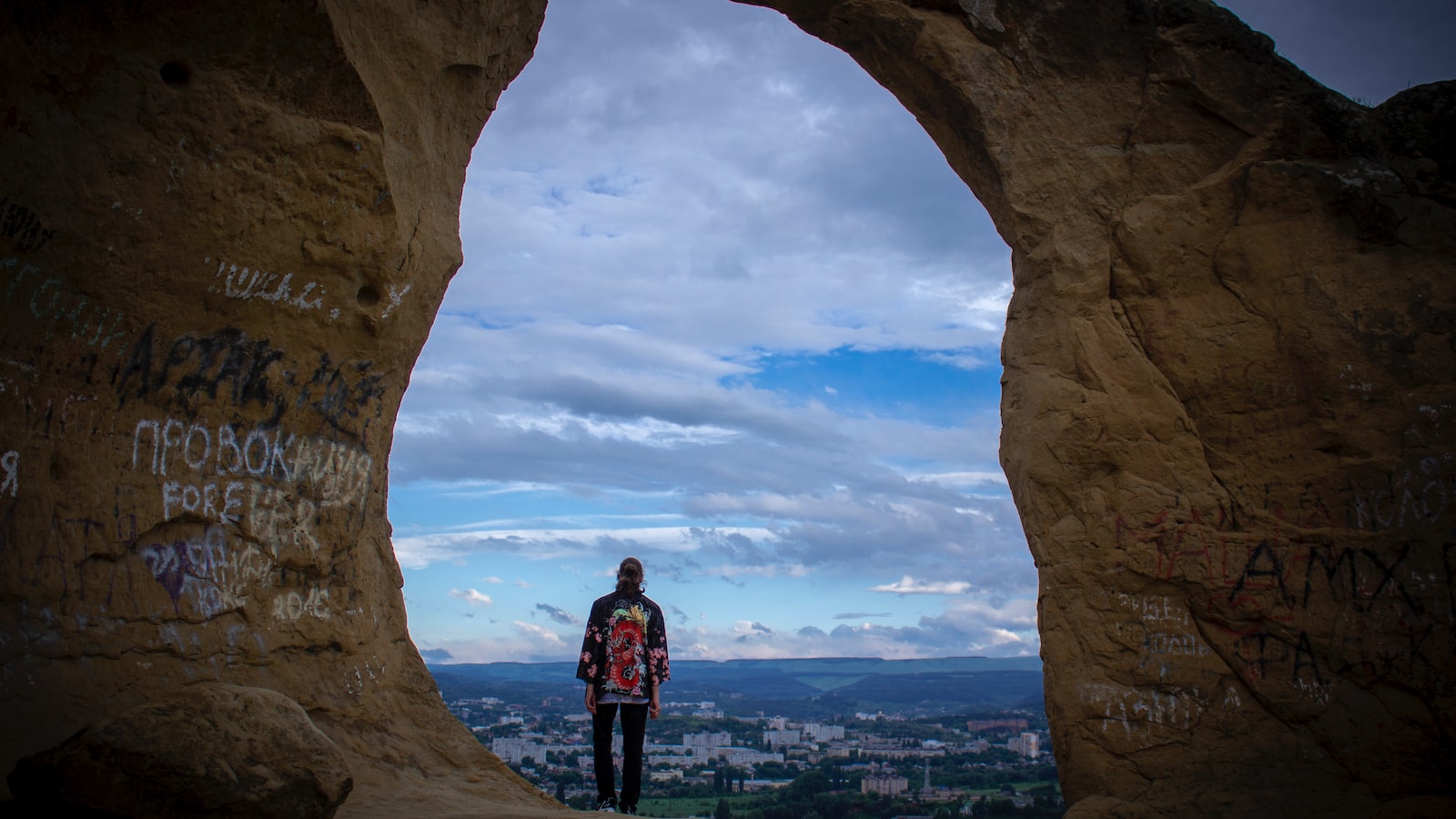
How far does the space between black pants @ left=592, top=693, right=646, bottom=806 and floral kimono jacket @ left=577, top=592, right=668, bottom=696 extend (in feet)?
0.38

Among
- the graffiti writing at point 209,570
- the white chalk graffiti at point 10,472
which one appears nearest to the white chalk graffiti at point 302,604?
the graffiti writing at point 209,570

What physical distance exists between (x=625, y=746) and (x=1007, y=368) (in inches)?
137

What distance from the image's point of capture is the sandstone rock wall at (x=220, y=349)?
4.74m

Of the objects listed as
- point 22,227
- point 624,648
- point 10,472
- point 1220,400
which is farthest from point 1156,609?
point 22,227

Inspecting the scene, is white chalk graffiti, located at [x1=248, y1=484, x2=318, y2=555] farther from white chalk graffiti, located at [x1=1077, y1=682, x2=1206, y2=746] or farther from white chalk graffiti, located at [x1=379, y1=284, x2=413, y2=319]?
white chalk graffiti, located at [x1=1077, y1=682, x2=1206, y2=746]

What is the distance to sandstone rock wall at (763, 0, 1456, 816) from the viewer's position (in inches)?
222

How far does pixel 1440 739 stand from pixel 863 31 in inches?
217

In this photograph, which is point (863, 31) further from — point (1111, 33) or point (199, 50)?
point (199, 50)

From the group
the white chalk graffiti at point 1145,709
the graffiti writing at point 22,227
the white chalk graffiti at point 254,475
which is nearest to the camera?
the graffiti writing at point 22,227

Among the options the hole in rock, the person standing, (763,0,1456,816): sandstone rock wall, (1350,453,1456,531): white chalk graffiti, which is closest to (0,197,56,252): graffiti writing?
the hole in rock

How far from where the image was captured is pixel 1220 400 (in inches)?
243

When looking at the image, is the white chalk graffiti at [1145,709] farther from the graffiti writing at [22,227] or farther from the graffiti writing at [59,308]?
the graffiti writing at [22,227]

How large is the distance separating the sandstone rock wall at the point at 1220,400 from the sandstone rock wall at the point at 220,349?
11.7 ft

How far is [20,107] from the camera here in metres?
4.68
